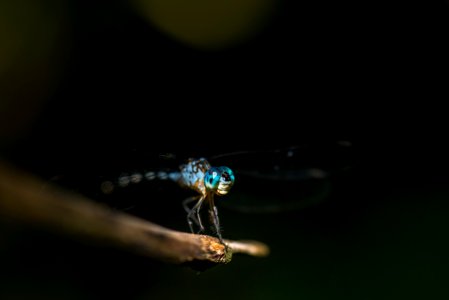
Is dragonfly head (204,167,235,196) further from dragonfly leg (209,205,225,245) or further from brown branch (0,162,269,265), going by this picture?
brown branch (0,162,269,265)

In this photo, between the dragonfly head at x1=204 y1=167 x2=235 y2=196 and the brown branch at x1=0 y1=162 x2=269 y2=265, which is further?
the dragonfly head at x1=204 y1=167 x2=235 y2=196

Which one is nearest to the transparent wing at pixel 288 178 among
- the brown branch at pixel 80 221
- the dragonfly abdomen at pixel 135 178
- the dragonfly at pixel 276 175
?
the dragonfly at pixel 276 175

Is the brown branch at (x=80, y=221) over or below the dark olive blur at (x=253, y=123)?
below

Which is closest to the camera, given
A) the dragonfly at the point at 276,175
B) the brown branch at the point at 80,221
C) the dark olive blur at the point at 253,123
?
the brown branch at the point at 80,221

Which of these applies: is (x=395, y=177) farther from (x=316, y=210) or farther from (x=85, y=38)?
(x=85, y=38)

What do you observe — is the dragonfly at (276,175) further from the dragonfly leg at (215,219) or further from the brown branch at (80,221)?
the brown branch at (80,221)

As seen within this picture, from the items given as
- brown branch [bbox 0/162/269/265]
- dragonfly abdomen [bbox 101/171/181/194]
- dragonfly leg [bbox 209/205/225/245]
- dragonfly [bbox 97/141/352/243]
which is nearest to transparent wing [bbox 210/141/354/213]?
dragonfly [bbox 97/141/352/243]
